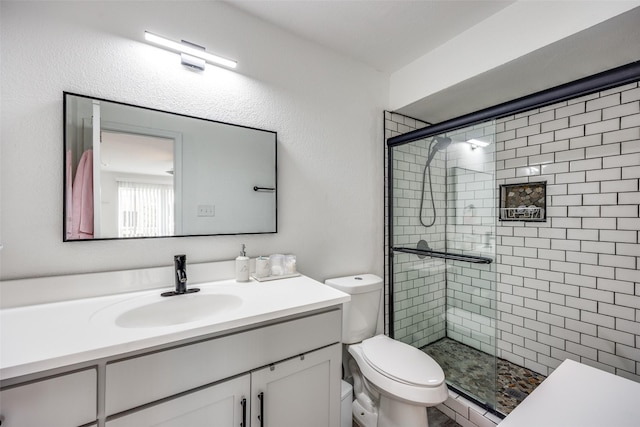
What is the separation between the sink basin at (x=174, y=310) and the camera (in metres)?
1.09

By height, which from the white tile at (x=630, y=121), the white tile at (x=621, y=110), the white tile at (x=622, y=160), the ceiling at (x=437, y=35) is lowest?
the white tile at (x=622, y=160)

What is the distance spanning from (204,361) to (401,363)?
1072 mm

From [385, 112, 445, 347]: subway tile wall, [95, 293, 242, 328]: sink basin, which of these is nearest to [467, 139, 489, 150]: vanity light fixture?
[385, 112, 445, 347]: subway tile wall

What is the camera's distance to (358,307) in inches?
69.4

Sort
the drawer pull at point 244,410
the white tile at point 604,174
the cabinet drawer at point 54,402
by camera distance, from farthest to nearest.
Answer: the white tile at point 604,174 < the drawer pull at point 244,410 < the cabinet drawer at point 54,402

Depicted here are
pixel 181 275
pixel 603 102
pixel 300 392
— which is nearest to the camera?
pixel 300 392

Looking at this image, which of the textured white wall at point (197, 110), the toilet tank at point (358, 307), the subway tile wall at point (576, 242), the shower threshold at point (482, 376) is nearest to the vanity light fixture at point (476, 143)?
the textured white wall at point (197, 110)

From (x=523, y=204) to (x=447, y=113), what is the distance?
1028 millimetres

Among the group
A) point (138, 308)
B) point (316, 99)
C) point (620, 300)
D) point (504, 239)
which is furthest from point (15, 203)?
point (620, 300)

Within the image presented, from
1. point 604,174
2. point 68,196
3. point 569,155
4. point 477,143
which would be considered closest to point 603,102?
point 569,155

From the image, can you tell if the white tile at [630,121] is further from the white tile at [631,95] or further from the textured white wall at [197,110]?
the textured white wall at [197,110]

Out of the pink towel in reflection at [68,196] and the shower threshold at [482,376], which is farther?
the shower threshold at [482,376]

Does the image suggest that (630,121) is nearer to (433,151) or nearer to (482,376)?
(433,151)

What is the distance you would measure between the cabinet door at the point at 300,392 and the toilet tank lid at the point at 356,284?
51 centimetres
